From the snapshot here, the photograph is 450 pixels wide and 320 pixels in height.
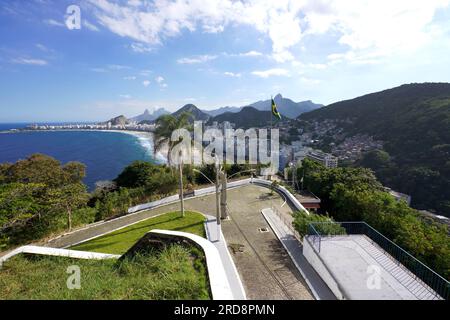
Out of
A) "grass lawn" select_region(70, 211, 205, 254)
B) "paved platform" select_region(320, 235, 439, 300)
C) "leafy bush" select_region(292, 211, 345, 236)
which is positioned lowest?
"grass lawn" select_region(70, 211, 205, 254)

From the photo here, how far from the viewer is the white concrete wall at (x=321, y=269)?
8.79 m

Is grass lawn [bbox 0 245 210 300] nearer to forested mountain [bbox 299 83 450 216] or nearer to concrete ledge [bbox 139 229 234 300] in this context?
concrete ledge [bbox 139 229 234 300]

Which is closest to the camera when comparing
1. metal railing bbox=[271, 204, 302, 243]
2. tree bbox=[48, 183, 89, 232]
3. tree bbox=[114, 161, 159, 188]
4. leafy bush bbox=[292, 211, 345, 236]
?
leafy bush bbox=[292, 211, 345, 236]

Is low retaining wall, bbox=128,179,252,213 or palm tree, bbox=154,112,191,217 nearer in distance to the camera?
palm tree, bbox=154,112,191,217

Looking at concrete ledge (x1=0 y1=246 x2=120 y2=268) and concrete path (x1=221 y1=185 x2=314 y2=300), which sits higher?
concrete ledge (x1=0 y1=246 x2=120 y2=268)

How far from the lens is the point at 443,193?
4488 centimetres

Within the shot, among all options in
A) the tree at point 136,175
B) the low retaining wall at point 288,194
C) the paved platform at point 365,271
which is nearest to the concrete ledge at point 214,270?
the paved platform at point 365,271

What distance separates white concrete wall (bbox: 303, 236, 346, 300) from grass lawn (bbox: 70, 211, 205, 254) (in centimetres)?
630

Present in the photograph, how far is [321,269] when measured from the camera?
10.2 meters

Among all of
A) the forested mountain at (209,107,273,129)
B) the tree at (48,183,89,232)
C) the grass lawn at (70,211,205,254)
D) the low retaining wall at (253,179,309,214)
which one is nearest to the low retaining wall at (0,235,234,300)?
the grass lawn at (70,211,205,254)

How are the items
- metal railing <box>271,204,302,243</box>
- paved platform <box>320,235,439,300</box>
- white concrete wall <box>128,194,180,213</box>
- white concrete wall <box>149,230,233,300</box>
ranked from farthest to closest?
white concrete wall <box>128,194,180,213</box> → metal railing <box>271,204,302,243</box> → paved platform <box>320,235,439,300</box> → white concrete wall <box>149,230,233,300</box>

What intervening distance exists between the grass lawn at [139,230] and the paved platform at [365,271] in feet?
25.3

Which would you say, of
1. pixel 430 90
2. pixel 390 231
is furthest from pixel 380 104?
pixel 390 231

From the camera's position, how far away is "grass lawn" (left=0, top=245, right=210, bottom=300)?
6.94 meters
